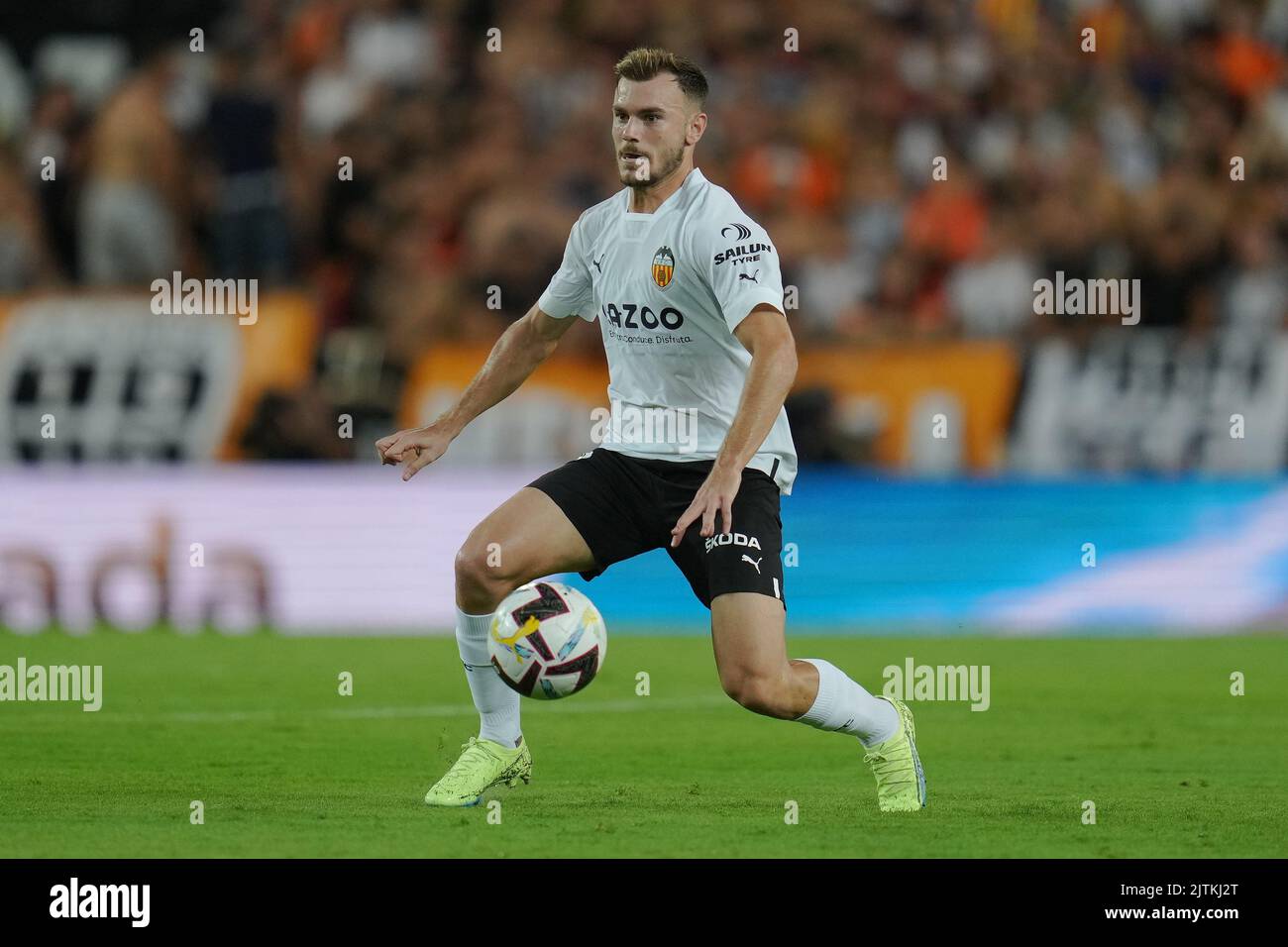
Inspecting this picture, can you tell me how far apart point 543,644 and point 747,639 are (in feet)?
2.35

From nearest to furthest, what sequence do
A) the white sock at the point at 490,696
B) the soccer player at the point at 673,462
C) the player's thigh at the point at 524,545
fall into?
the soccer player at the point at 673,462 → the player's thigh at the point at 524,545 → the white sock at the point at 490,696

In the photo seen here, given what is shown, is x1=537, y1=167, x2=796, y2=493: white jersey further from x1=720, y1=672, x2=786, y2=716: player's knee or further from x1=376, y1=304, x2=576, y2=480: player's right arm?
x1=720, y1=672, x2=786, y2=716: player's knee

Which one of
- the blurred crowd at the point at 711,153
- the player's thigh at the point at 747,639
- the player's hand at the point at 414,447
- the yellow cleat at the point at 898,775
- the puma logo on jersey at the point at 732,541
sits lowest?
the yellow cleat at the point at 898,775

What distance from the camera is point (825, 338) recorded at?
15094 mm

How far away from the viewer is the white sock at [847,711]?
6.84m

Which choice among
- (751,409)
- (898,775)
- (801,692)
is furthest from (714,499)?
(898,775)

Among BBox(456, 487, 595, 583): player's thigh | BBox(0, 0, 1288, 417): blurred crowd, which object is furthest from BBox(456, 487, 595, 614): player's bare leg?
BBox(0, 0, 1288, 417): blurred crowd

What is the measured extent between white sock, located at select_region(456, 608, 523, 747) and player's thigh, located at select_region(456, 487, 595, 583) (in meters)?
0.42

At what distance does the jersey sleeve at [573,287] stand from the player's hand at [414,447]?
648 millimetres

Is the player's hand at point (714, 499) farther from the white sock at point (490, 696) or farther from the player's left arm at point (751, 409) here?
the white sock at point (490, 696)

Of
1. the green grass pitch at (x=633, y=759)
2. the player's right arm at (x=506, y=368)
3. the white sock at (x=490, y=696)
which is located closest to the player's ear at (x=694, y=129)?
the player's right arm at (x=506, y=368)

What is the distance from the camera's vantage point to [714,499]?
21.1 ft

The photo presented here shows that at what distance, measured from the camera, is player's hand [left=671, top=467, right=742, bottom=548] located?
6.38 m
